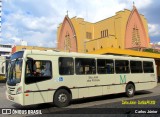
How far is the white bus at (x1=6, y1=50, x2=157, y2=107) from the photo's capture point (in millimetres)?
11219

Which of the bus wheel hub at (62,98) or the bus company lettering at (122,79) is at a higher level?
the bus company lettering at (122,79)

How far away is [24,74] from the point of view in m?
11.1

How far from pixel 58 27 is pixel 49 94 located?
6694 cm

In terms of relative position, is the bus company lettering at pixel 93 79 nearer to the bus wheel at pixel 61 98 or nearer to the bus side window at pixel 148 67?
the bus wheel at pixel 61 98

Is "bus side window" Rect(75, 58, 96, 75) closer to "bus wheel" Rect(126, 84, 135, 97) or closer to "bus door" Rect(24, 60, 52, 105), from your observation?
"bus door" Rect(24, 60, 52, 105)

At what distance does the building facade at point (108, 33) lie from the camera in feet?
194

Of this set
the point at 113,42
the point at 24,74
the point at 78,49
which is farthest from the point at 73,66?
the point at 78,49

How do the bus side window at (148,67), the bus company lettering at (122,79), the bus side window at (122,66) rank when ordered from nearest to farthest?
1. the bus side window at (122,66)
2. the bus company lettering at (122,79)
3. the bus side window at (148,67)

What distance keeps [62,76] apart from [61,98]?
1.09 m

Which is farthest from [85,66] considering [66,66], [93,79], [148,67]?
[148,67]

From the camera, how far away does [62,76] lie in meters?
12.5

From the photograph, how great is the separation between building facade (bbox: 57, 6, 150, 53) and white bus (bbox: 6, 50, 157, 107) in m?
42.1

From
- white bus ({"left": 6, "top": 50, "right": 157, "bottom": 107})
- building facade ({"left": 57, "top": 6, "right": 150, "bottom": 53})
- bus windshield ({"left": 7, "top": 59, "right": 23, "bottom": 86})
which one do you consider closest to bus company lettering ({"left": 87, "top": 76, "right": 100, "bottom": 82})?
white bus ({"left": 6, "top": 50, "right": 157, "bottom": 107})

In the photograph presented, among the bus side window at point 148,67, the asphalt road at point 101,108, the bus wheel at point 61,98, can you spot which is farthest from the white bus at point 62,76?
the bus side window at point 148,67
